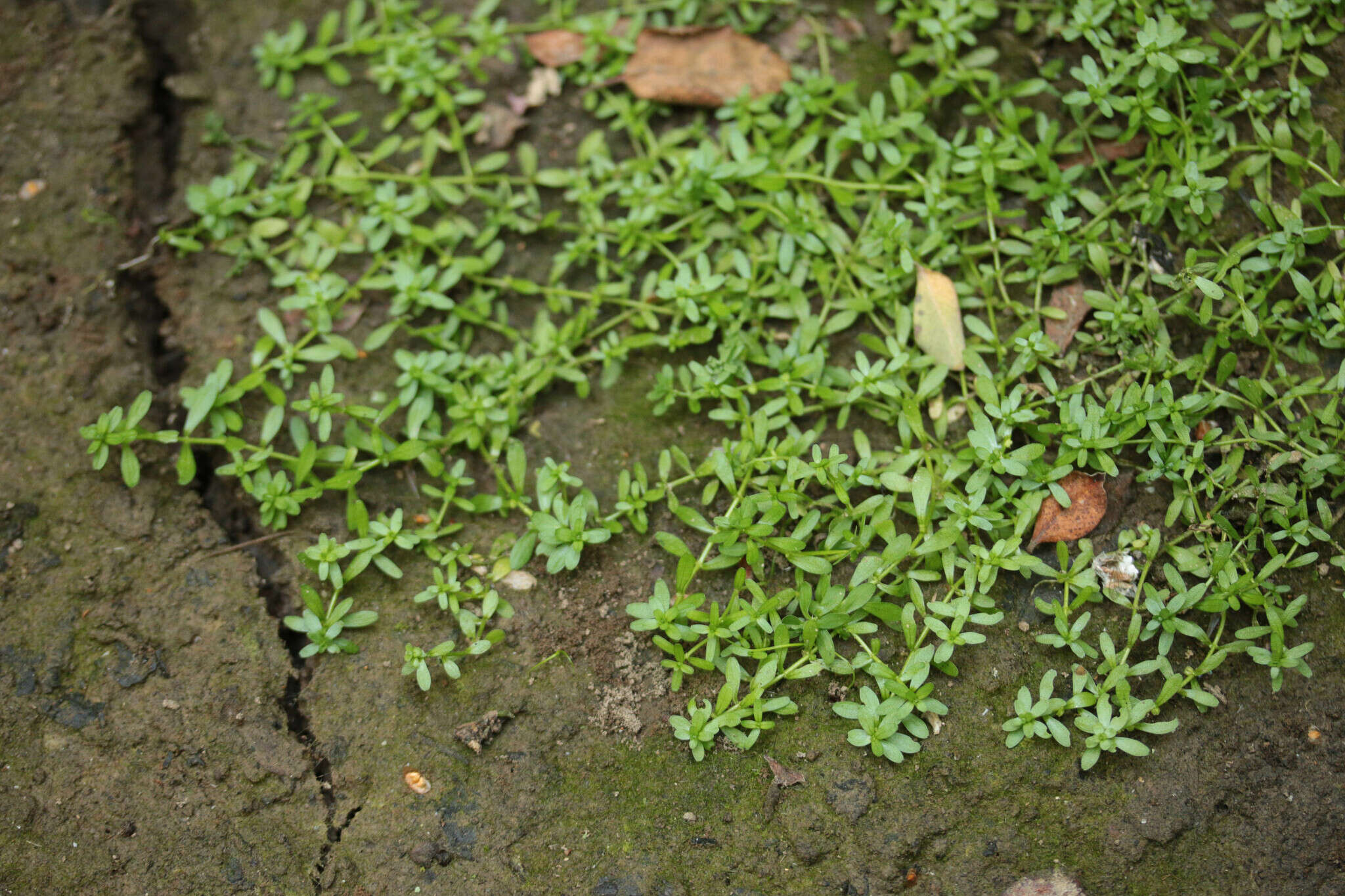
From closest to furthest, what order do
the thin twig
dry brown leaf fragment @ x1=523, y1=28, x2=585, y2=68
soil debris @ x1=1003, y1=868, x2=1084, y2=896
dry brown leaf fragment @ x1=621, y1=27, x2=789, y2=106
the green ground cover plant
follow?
soil debris @ x1=1003, y1=868, x2=1084, y2=896 < the green ground cover plant < the thin twig < dry brown leaf fragment @ x1=621, y1=27, x2=789, y2=106 < dry brown leaf fragment @ x1=523, y1=28, x2=585, y2=68

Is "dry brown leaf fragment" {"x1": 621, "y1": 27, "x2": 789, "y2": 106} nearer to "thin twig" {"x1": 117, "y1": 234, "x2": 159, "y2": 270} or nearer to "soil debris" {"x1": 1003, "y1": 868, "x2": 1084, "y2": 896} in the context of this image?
"thin twig" {"x1": 117, "y1": 234, "x2": 159, "y2": 270}

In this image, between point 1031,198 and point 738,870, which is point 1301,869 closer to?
point 738,870

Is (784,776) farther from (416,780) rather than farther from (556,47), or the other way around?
(556,47)

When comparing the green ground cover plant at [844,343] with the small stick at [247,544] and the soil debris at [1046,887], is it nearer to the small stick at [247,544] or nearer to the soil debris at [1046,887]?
the small stick at [247,544]

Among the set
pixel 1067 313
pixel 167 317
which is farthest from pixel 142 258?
pixel 1067 313

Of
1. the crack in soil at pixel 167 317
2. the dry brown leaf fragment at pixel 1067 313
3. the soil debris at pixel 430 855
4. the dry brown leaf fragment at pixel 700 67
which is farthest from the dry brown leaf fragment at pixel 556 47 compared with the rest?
the soil debris at pixel 430 855

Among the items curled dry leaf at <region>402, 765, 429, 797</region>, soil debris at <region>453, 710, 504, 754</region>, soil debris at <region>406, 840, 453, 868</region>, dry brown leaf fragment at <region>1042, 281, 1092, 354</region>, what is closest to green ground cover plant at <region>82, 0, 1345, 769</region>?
dry brown leaf fragment at <region>1042, 281, 1092, 354</region>
